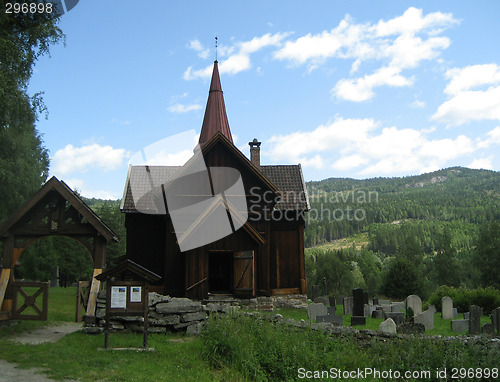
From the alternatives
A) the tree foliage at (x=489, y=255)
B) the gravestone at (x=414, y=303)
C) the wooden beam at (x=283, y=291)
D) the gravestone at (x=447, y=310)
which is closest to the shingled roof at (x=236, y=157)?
the wooden beam at (x=283, y=291)

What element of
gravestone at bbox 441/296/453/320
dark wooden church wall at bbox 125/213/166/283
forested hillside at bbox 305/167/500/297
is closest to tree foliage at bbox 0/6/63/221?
dark wooden church wall at bbox 125/213/166/283

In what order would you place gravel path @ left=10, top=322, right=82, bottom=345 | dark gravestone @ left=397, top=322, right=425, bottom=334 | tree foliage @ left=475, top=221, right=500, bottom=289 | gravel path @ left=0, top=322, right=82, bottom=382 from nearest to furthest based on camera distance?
gravel path @ left=0, top=322, right=82, bottom=382 < gravel path @ left=10, top=322, right=82, bottom=345 < dark gravestone @ left=397, top=322, right=425, bottom=334 < tree foliage @ left=475, top=221, right=500, bottom=289

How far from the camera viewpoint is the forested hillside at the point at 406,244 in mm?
45438

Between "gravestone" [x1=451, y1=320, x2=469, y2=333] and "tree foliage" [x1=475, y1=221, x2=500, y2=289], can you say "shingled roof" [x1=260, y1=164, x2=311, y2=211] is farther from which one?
"tree foliage" [x1=475, y1=221, x2=500, y2=289]

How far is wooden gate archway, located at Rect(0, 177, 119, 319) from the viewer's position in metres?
12.9

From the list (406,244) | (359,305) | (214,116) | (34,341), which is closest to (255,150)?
(214,116)

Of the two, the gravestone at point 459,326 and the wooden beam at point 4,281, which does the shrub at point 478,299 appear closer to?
the gravestone at point 459,326

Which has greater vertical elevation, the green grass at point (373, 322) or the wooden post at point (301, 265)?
the wooden post at point (301, 265)

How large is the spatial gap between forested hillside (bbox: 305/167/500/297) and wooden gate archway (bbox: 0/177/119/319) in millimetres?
29486

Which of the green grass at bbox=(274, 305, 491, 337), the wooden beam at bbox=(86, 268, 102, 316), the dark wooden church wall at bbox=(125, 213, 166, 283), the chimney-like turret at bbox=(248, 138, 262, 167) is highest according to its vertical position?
the chimney-like turret at bbox=(248, 138, 262, 167)

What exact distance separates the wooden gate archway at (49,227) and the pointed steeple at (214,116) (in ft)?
37.9

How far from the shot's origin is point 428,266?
59562mm

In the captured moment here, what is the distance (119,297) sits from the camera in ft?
36.1

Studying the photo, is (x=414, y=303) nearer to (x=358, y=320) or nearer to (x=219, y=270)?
(x=358, y=320)
